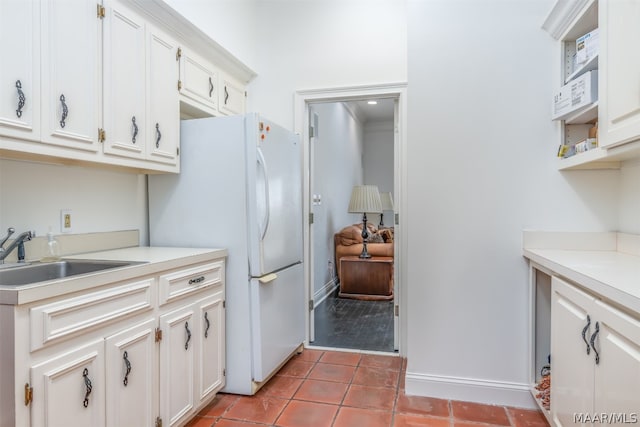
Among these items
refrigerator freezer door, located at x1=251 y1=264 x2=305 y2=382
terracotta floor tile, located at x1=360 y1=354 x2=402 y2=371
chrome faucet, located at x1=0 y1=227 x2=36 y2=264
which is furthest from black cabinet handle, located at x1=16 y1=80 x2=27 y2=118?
terracotta floor tile, located at x1=360 y1=354 x2=402 y2=371

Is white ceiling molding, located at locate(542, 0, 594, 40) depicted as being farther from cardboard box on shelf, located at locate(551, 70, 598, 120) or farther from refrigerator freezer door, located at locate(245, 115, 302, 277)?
refrigerator freezer door, located at locate(245, 115, 302, 277)

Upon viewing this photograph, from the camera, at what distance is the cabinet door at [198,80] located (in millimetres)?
2395

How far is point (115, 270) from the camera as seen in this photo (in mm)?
1485

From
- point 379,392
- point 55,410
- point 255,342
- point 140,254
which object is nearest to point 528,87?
point 379,392

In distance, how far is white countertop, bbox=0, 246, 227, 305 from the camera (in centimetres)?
114

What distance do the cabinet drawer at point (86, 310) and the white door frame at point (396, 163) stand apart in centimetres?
169

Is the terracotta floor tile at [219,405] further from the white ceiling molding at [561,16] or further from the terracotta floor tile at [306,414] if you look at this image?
the white ceiling molding at [561,16]

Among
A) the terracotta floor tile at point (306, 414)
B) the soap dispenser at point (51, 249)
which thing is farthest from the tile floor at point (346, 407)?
the soap dispenser at point (51, 249)

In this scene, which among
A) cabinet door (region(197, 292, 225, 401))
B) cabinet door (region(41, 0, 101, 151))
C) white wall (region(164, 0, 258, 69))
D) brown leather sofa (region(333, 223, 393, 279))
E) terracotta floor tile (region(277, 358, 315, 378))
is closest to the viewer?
cabinet door (region(41, 0, 101, 151))

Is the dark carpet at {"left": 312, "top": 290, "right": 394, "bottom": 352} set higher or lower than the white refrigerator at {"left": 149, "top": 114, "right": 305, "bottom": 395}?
lower

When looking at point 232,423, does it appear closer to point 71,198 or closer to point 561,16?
point 71,198

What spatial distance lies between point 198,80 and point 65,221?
1.21 metres

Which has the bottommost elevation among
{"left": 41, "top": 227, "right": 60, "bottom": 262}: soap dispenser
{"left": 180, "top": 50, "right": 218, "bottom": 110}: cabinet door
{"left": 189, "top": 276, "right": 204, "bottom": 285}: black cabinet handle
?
{"left": 189, "top": 276, "right": 204, "bottom": 285}: black cabinet handle

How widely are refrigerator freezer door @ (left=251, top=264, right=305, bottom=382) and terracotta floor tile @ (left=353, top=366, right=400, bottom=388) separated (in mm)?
519
